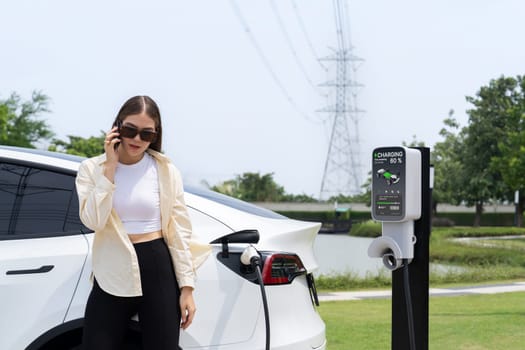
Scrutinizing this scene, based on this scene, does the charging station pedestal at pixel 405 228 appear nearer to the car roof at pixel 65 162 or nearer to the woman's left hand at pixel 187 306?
the car roof at pixel 65 162

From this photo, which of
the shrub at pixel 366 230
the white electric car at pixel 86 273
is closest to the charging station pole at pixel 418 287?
the white electric car at pixel 86 273

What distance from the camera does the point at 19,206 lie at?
3.78 m

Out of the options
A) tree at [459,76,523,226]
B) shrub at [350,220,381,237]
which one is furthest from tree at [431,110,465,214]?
shrub at [350,220,381,237]

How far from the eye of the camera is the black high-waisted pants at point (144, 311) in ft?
10.7

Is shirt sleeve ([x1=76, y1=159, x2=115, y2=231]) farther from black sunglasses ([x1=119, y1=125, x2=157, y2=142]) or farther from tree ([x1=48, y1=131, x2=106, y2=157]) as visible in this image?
tree ([x1=48, y1=131, x2=106, y2=157])

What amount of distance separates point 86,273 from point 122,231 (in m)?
0.37

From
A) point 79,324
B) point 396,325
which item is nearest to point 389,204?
point 396,325

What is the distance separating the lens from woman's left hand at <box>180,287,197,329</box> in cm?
331

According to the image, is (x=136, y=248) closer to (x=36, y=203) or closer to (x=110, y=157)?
(x=110, y=157)

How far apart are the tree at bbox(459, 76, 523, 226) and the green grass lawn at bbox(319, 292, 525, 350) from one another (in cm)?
4795

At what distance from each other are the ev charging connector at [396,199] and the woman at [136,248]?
160 cm

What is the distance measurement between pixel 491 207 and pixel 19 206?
7991 cm

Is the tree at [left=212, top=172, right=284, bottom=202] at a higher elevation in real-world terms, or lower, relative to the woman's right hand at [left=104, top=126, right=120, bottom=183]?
higher

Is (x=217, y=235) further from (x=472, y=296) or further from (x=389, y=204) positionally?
(x=472, y=296)
